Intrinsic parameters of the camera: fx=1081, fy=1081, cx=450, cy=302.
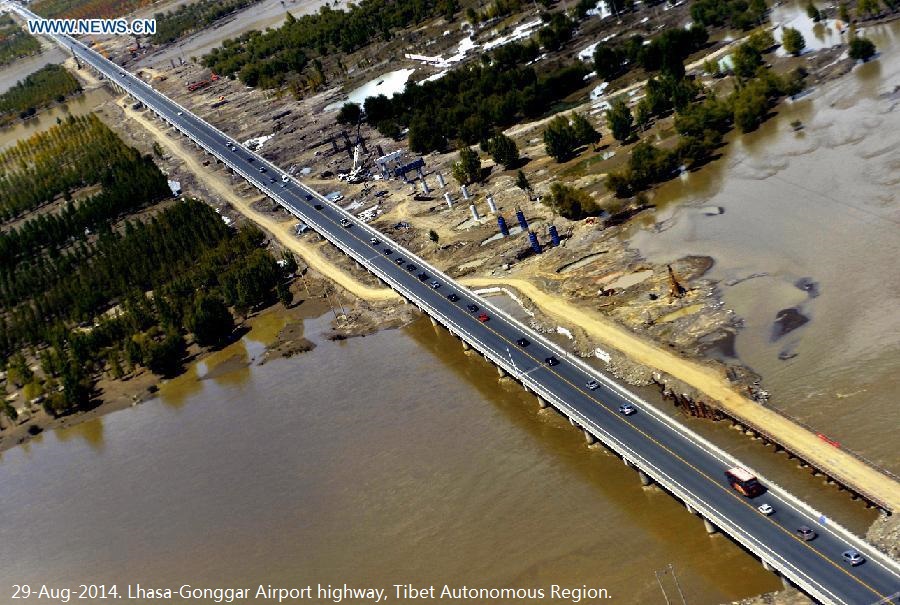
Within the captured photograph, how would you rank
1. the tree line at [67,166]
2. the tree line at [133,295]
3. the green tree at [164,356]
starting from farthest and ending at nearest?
the tree line at [67,166] < the tree line at [133,295] < the green tree at [164,356]

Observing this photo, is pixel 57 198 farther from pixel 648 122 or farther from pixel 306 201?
pixel 648 122

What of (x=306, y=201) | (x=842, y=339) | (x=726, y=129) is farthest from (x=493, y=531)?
(x=306, y=201)

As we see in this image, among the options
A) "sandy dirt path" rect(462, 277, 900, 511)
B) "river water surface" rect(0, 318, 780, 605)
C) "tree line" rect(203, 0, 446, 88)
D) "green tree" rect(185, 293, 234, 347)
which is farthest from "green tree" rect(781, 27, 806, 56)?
"tree line" rect(203, 0, 446, 88)

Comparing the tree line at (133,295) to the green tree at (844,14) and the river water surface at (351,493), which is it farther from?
the green tree at (844,14)

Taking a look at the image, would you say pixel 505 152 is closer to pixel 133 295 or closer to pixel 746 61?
pixel 746 61

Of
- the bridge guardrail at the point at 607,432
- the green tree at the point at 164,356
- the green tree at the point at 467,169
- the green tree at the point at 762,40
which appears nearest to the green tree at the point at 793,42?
the green tree at the point at 762,40

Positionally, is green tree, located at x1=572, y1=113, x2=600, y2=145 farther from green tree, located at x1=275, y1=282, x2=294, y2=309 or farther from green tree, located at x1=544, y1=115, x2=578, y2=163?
green tree, located at x1=275, y1=282, x2=294, y2=309
